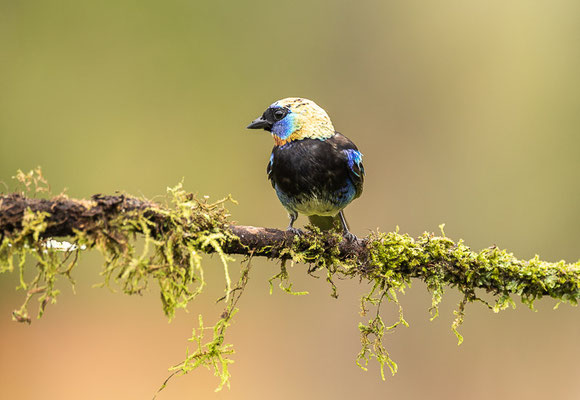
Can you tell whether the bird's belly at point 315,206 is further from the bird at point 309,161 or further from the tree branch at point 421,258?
the tree branch at point 421,258

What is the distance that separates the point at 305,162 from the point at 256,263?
2.49 meters

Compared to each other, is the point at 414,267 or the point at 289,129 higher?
the point at 289,129

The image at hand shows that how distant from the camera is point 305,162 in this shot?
9.16 ft

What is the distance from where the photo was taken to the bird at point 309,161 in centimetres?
280

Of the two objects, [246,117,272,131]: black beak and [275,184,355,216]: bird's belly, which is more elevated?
[246,117,272,131]: black beak

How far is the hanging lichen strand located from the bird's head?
2.18 feet

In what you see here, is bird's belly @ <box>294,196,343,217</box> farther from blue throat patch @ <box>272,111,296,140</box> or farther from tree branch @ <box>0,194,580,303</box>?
tree branch @ <box>0,194,580,303</box>

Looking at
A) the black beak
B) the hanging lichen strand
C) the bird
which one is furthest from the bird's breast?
the hanging lichen strand

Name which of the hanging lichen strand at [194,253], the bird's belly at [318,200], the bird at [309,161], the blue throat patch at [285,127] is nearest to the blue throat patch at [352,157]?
the bird at [309,161]

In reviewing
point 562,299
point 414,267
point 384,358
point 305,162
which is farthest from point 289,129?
point 562,299

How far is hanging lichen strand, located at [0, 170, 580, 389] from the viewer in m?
1.69

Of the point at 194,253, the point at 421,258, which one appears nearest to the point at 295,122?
the point at 421,258

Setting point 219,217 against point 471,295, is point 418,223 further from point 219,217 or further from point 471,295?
point 219,217

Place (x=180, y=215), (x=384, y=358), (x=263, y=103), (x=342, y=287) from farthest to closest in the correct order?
(x=263, y=103), (x=342, y=287), (x=384, y=358), (x=180, y=215)
